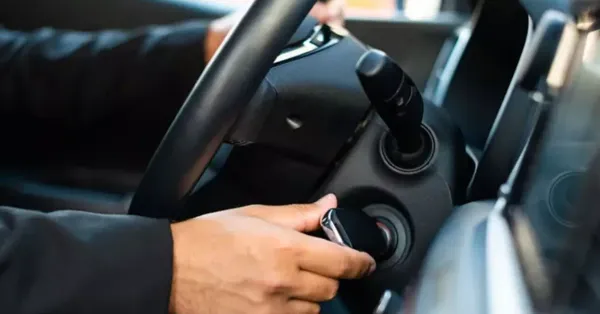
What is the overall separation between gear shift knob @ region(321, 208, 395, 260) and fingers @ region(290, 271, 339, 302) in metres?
0.03

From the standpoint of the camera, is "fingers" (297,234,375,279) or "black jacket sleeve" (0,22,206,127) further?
"black jacket sleeve" (0,22,206,127)

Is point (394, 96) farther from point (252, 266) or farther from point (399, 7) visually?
point (399, 7)

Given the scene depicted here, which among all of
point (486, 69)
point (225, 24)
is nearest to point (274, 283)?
point (486, 69)

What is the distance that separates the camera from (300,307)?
1.91 feet

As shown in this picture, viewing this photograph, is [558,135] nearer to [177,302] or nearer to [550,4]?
[550,4]

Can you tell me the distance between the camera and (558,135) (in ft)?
1.72

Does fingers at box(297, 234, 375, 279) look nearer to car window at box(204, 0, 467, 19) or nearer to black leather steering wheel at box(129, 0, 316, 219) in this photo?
black leather steering wheel at box(129, 0, 316, 219)


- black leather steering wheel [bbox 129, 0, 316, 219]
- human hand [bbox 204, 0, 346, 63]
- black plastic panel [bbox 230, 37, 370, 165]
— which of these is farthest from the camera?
human hand [bbox 204, 0, 346, 63]

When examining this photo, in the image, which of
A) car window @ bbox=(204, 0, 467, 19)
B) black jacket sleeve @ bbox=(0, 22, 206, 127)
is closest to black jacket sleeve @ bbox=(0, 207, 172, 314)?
black jacket sleeve @ bbox=(0, 22, 206, 127)

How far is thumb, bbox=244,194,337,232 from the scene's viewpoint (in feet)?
1.95

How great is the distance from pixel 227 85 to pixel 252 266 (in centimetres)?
13

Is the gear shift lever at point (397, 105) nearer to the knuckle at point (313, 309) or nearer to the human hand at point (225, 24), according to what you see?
the knuckle at point (313, 309)

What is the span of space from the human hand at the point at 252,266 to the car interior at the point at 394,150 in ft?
0.07

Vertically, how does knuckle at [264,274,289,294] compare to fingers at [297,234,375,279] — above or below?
below
